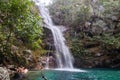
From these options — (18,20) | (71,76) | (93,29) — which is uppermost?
(18,20)

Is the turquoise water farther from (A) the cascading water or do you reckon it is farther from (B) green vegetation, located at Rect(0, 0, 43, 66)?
(A) the cascading water

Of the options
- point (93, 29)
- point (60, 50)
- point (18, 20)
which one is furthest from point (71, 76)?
point (93, 29)

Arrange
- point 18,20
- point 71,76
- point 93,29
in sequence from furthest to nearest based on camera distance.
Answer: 1. point 93,29
2. point 71,76
3. point 18,20

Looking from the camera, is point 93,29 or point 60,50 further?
point 93,29

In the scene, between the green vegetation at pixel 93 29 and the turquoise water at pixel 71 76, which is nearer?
the turquoise water at pixel 71 76

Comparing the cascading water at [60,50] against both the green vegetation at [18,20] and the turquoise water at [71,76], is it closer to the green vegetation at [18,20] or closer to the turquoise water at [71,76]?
the turquoise water at [71,76]

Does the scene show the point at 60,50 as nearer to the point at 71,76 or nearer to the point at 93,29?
the point at 93,29

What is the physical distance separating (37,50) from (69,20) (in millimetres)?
9618

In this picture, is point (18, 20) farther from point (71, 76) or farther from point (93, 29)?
point (93, 29)

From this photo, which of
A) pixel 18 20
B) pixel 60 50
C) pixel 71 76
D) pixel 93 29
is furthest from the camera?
pixel 93 29

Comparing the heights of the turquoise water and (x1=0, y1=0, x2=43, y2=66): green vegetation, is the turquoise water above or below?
below

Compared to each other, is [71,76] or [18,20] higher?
[18,20]

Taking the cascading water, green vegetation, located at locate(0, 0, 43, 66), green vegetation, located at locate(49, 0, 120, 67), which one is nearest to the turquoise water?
green vegetation, located at locate(0, 0, 43, 66)

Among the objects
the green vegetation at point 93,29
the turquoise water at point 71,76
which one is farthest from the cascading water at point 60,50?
the turquoise water at point 71,76
